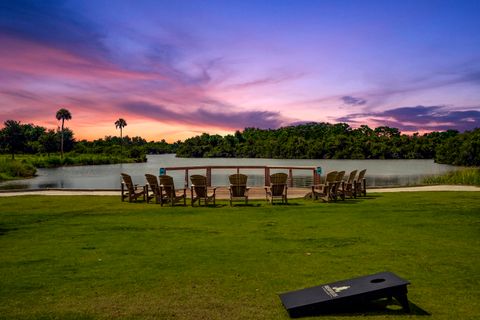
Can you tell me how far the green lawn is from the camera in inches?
185

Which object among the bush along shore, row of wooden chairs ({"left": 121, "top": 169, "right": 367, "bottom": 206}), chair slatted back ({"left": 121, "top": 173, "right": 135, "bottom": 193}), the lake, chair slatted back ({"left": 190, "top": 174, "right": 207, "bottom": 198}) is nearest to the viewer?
chair slatted back ({"left": 190, "top": 174, "right": 207, "bottom": 198})

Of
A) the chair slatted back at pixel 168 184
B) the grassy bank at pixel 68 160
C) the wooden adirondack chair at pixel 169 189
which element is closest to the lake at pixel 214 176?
the grassy bank at pixel 68 160

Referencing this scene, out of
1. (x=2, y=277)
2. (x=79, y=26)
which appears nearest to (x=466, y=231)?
(x=2, y=277)

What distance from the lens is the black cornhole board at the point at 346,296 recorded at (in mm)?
4406

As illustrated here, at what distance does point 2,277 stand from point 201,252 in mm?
2971

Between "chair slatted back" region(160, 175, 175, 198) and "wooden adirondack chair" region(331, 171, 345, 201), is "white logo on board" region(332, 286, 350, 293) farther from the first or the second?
"wooden adirondack chair" region(331, 171, 345, 201)

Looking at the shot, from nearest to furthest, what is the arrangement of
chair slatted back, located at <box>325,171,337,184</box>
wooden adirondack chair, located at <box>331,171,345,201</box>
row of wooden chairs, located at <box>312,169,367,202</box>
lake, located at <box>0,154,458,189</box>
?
chair slatted back, located at <box>325,171,337,184</box>, row of wooden chairs, located at <box>312,169,367,202</box>, wooden adirondack chair, located at <box>331,171,345,201</box>, lake, located at <box>0,154,458,189</box>

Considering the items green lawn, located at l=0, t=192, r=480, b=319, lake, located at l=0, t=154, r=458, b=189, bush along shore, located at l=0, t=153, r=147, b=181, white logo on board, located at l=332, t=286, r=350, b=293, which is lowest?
green lawn, located at l=0, t=192, r=480, b=319

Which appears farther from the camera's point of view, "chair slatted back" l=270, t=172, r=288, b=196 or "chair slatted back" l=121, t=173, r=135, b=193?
"chair slatted back" l=121, t=173, r=135, b=193

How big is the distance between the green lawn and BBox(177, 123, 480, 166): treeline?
78774 millimetres

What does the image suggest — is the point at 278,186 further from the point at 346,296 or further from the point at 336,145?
the point at 336,145

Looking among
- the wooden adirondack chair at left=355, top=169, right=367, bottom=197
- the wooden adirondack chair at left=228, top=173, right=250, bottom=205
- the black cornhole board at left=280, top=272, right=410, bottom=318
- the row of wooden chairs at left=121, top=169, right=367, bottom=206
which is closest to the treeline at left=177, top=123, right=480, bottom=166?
the wooden adirondack chair at left=355, top=169, right=367, bottom=197

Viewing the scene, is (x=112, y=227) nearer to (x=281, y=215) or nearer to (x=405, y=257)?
(x=281, y=215)

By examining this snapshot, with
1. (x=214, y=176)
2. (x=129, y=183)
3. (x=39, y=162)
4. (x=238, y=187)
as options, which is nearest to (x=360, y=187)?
(x=238, y=187)
